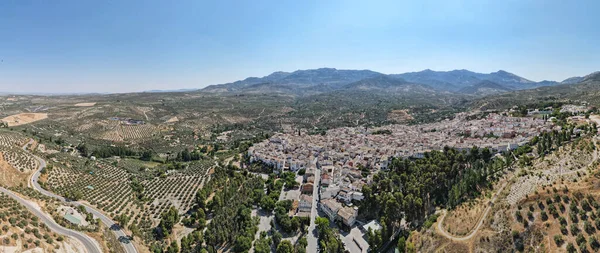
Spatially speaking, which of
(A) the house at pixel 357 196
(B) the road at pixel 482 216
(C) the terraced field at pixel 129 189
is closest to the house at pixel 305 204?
(A) the house at pixel 357 196

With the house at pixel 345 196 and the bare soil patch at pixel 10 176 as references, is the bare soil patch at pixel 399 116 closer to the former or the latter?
the house at pixel 345 196

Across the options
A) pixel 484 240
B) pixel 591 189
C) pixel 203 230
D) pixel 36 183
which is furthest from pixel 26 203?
pixel 591 189

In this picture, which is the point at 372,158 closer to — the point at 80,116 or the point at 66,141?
the point at 66,141

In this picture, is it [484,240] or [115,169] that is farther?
[115,169]

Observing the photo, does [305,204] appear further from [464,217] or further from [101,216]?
[101,216]

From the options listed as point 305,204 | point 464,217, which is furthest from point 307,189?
point 464,217

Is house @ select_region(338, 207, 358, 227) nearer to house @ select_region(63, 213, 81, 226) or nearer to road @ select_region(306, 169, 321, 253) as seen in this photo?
road @ select_region(306, 169, 321, 253)

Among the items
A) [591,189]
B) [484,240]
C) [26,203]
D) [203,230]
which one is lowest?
[203,230]
